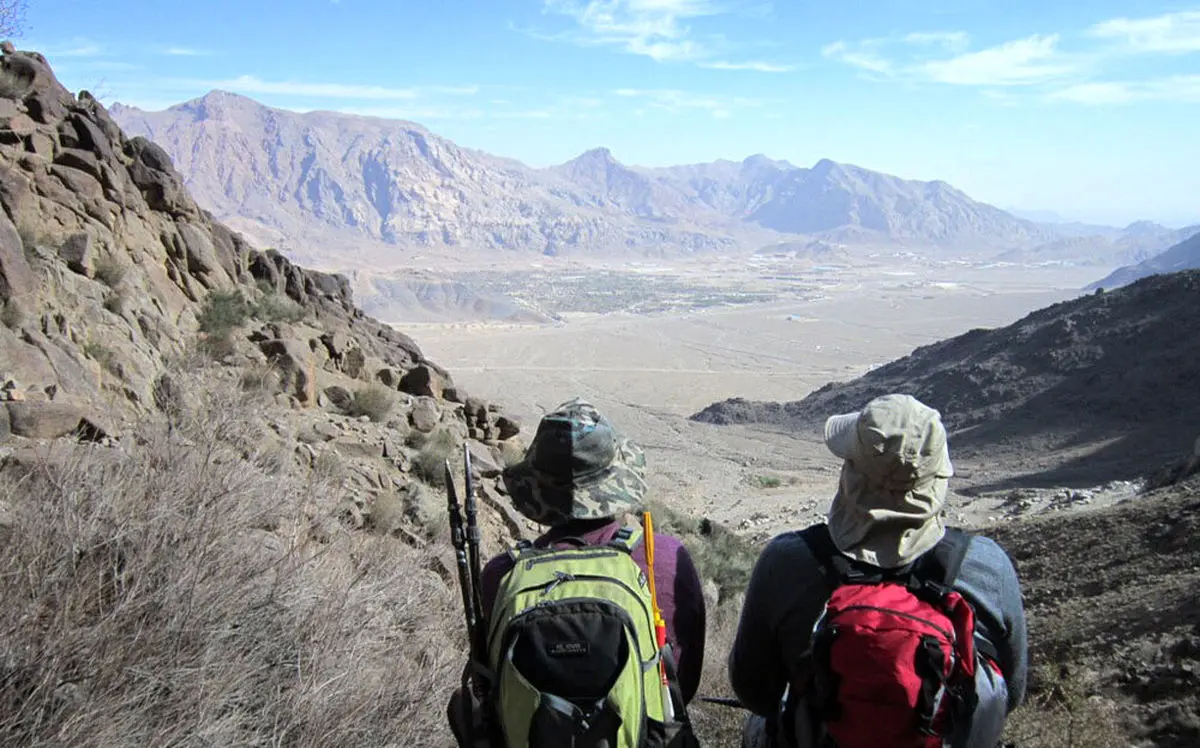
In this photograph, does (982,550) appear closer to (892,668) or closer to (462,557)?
(892,668)

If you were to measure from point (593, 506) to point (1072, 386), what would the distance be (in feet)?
112

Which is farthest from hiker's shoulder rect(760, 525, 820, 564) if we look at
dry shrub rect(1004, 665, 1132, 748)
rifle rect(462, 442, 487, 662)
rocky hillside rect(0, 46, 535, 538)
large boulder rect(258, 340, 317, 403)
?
large boulder rect(258, 340, 317, 403)

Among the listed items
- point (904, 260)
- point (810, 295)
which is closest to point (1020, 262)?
point (904, 260)

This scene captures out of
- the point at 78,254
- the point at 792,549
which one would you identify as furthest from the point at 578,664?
the point at 78,254

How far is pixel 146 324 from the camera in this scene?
10.8 metres

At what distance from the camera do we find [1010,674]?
7.93 feet

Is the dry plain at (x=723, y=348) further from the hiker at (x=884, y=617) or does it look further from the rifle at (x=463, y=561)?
the hiker at (x=884, y=617)

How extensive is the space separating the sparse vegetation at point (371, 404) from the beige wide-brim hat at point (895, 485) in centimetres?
1077

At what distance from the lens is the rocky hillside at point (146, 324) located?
809 cm

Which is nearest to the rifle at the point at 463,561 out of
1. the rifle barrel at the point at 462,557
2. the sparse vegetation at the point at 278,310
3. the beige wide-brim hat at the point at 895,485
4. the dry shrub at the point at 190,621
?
the rifle barrel at the point at 462,557

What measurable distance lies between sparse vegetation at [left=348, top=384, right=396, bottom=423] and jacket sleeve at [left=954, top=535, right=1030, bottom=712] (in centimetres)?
1087

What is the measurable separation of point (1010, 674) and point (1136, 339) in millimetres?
35947

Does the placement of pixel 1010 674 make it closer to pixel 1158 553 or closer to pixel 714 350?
pixel 1158 553

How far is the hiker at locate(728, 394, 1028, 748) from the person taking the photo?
1.97 metres
